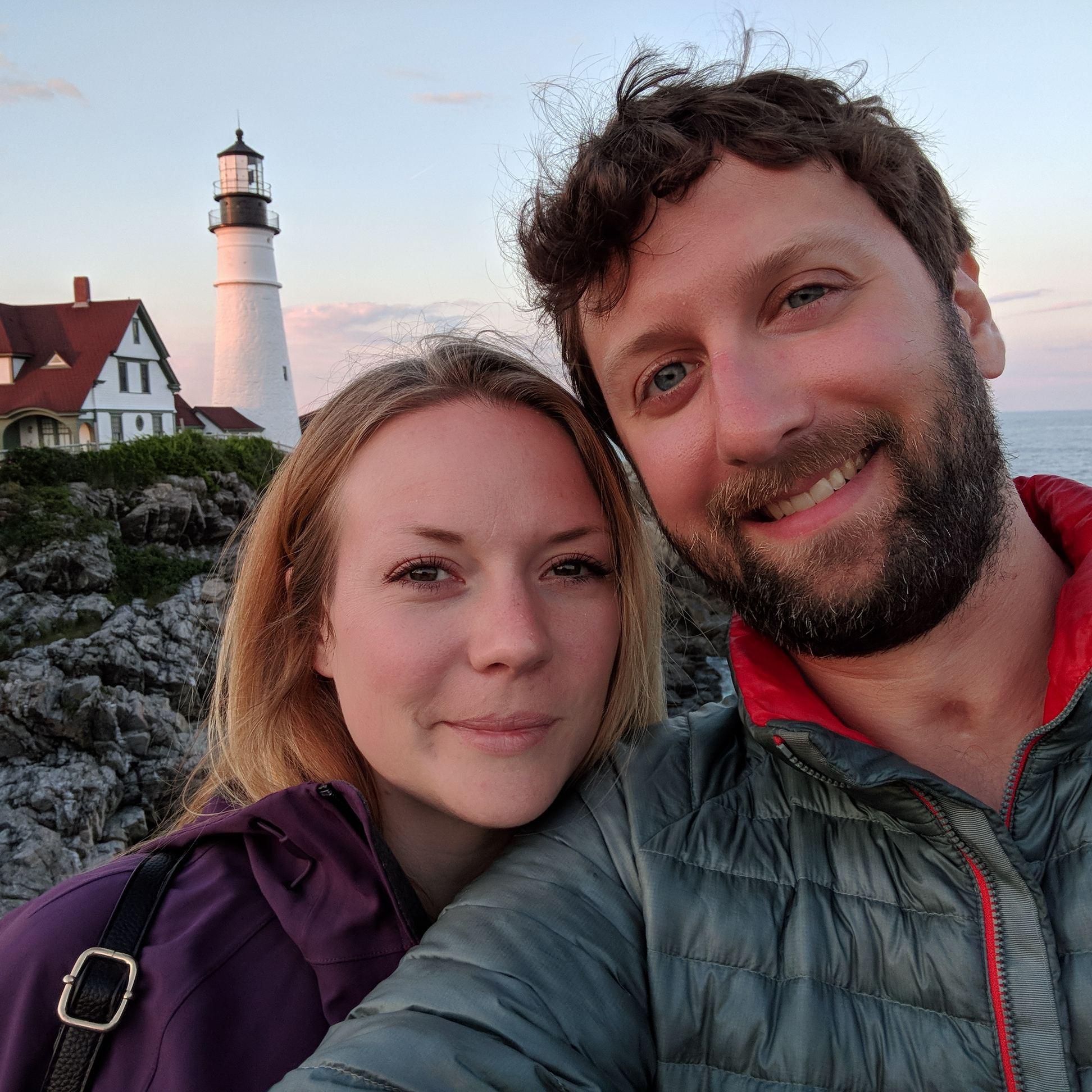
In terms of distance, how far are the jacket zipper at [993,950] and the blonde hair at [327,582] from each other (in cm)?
90

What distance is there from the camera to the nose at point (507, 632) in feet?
6.91

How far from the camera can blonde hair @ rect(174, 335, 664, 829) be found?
252 cm

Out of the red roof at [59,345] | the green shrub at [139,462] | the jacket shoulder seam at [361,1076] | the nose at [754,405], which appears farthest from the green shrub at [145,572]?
the jacket shoulder seam at [361,1076]

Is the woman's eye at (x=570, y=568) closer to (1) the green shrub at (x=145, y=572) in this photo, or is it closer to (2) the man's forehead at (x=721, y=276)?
(2) the man's forehead at (x=721, y=276)

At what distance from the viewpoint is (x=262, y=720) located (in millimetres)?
2723

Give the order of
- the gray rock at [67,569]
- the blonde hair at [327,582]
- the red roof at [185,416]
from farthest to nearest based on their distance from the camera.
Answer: the red roof at [185,416], the gray rock at [67,569], the blonde hair at [327,582]

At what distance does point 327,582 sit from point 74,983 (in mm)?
1122

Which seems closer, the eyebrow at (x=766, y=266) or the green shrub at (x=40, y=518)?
the eyebrow at (x=766, y=266)

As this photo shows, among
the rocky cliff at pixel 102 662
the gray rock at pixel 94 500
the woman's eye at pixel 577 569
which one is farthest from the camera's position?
the gray rock at pixel 94 500

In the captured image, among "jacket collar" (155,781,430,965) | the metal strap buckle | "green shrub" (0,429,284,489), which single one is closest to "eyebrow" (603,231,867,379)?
"jacket collar" (155,781,430,965)

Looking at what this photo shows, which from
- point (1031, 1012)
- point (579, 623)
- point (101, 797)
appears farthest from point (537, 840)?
point (101, 797)

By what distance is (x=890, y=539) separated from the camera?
203 cm

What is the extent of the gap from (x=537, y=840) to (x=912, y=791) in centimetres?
83

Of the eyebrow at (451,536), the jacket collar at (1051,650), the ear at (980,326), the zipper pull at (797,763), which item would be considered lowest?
the zipper pull at (797,763)
